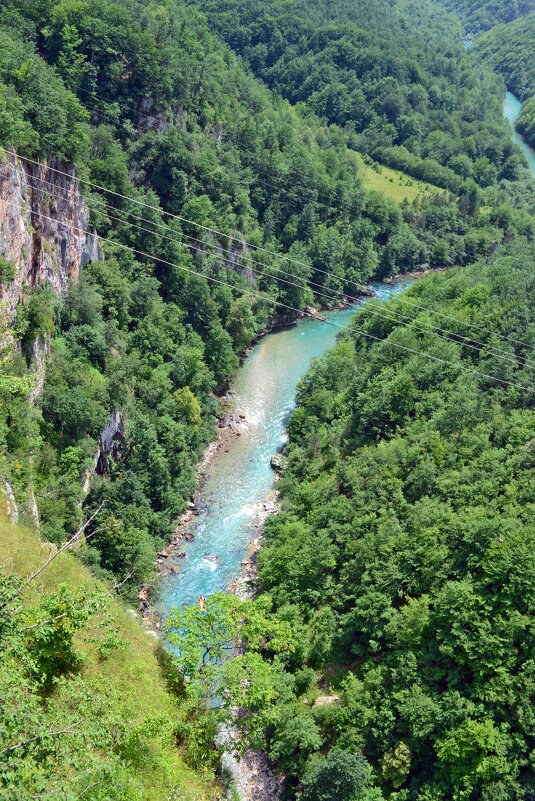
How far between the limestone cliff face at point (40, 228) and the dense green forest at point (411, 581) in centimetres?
1933

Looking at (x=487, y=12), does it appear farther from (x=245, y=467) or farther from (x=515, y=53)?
(x=245, y=467)

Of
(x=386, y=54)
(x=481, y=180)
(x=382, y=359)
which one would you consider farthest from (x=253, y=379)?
(x=386, y=54)

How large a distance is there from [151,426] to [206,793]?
2561 cm

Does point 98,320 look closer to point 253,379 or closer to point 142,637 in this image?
point 253,379

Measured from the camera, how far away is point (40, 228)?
3878 cm

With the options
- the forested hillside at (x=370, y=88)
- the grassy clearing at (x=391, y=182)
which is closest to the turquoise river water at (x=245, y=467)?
the grassy clearing at (x=391, y=182)

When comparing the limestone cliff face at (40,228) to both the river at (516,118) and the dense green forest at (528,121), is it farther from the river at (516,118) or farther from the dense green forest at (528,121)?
the dense green forest at (528,121)

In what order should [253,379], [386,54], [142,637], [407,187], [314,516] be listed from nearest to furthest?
[142,637], [314,516], [253,379], [407,187], [386,54]

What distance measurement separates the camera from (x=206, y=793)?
20.8 meters

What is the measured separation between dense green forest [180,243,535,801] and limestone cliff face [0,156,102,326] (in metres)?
19.3

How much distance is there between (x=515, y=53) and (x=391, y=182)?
78433 mm

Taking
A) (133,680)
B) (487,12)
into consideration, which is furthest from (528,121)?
(133,680)

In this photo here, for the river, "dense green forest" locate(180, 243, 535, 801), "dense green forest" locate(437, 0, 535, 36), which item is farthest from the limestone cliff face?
"dense green forest" locate(437, 0, 535, 36)

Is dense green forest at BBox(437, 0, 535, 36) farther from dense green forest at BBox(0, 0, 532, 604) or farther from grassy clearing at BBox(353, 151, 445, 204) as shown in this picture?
grassy clearing at BBox(353, 151, 445, 204)
